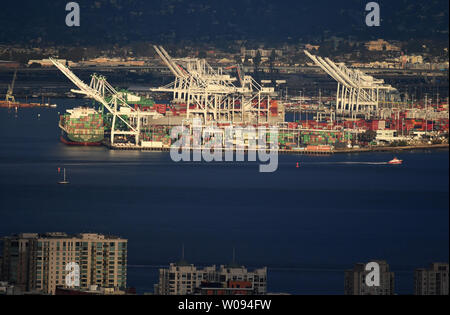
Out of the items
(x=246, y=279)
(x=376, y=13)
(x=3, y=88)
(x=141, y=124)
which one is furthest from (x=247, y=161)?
(x=376, y=13)

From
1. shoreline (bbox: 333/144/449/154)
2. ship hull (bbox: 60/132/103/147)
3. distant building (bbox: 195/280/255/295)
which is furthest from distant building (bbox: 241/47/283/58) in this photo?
distant building (bbox: 195/280/255/295)

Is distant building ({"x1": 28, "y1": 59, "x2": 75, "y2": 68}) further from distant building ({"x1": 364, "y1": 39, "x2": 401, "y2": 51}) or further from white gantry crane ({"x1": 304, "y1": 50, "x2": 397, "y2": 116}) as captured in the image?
distant building ({"x1": 364, "y1": 39, "x2": 401, "y2": 51})

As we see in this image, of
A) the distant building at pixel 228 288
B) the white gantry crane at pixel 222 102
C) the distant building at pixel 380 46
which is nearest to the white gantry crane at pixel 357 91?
the white gantry crane at pixel 222 102

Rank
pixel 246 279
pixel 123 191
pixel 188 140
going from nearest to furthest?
pixel 246 279
pixel 123 191
pixel 188 140

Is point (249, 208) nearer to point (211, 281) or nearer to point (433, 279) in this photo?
point (433, 279)

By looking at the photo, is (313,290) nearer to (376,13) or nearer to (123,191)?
(123,191)

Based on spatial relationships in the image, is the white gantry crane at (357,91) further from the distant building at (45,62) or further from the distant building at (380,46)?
the distant building at (45,62)
